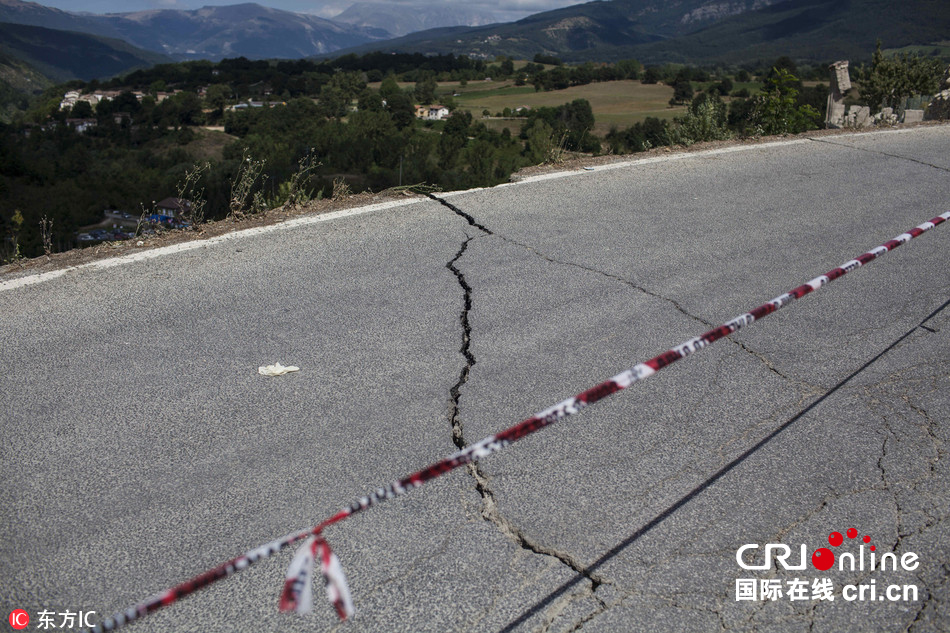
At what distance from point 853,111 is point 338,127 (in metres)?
12.4

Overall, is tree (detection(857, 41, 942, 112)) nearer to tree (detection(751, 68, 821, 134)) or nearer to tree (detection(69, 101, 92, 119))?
tree (detection(751, 68, 821, 134))

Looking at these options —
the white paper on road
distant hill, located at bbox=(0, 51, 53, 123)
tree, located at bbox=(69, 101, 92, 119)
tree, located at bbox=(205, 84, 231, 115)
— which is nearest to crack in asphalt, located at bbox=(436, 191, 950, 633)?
the white paper on road

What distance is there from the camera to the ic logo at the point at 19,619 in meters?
2.07

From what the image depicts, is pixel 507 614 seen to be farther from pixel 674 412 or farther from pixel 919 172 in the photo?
pixel 919 172

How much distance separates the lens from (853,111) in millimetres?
12344

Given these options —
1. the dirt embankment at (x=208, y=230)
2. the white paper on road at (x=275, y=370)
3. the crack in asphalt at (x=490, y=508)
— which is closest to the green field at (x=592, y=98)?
the dirt embankment at (x=208, y=230)

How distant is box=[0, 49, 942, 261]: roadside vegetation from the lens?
7402 millimetres

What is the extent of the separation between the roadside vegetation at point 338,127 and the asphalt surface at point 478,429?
183cm

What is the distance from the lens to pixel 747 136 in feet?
34.4

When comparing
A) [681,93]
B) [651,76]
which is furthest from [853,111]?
[651,76]

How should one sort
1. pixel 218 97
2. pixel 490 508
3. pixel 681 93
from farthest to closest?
pixel 218 97, pixel 681 93, pixel 490 508

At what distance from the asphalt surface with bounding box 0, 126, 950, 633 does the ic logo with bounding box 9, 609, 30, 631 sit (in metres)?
0.03

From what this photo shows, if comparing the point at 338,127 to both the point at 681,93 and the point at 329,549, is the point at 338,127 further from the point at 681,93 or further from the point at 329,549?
the point at 681,93

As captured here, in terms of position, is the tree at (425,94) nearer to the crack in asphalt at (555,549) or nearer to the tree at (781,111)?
the tree at (781,111)
